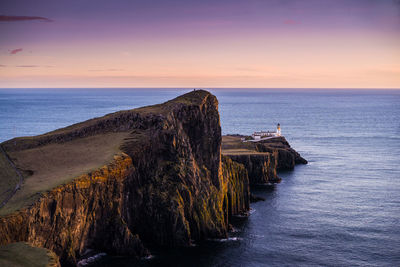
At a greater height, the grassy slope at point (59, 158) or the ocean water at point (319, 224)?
the grassy slope at point (59, 158)

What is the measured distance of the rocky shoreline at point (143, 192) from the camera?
4378cm

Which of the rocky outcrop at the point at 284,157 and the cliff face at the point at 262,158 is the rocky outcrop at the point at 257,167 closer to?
the cliff face at the point at 262,158

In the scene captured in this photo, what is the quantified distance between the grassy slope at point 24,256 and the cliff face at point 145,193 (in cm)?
161

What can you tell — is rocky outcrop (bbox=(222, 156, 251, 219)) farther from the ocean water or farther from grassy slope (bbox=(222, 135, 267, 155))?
grassy slope (bbox=(222, 135, 267, 155))

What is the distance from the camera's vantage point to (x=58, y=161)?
2175 inches

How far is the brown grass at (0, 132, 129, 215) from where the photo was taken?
145 ft

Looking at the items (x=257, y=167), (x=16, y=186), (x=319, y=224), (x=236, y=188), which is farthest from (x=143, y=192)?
(x=257, y=167)

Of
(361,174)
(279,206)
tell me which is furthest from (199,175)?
(361,174)

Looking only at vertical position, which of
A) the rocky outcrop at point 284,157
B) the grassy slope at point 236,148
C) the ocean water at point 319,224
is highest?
the grassy slope at point 236,148

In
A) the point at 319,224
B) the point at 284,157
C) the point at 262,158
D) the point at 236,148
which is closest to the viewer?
the point at 319,224

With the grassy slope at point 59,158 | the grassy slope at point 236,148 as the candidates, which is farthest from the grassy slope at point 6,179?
the grassy slope at point 236,148

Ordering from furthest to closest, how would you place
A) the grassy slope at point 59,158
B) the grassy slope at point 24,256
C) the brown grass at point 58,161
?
the grassy slope at point 59,158 → the brown grass at point 58,161 → the grassy slope at point 24,256

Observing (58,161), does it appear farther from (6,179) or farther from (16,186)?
(16,186)

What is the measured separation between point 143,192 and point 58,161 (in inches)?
453
